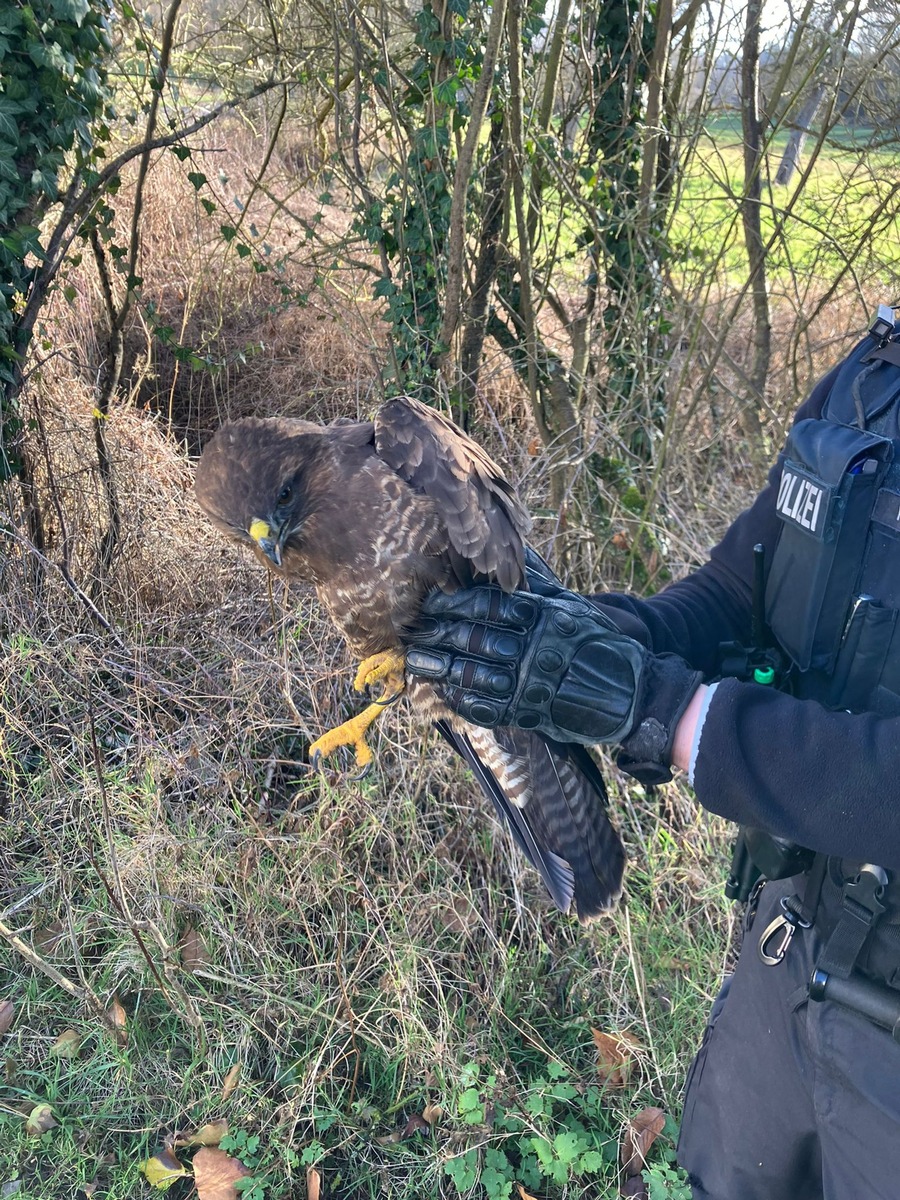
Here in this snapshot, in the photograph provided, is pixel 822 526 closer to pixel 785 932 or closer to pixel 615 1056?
pixel 785 932

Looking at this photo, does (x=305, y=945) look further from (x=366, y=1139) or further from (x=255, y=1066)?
(x=366, y=1139)

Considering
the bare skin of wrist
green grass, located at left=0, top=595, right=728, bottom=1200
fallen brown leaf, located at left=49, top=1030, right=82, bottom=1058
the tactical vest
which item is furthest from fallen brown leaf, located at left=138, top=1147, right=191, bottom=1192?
the tactical vest

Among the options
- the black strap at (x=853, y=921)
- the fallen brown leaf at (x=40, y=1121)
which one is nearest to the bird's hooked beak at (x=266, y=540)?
the black strap at (x=853, y=921)

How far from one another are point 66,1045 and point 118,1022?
0.18 m

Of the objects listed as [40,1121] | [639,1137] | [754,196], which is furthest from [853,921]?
[754,196]

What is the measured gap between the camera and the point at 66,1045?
286 centimetres

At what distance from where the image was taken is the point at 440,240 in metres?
4.31

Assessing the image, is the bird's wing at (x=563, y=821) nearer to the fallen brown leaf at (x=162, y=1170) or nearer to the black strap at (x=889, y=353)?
the black strap at (x=889, y=353)

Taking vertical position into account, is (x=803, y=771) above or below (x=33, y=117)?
below

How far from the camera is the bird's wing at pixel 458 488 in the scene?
93.9 inches

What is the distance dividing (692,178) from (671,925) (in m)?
3.60

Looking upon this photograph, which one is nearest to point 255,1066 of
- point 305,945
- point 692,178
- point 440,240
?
point 305,945

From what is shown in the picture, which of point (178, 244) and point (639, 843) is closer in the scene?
point (639, 843)

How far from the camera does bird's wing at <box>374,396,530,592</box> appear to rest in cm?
238
